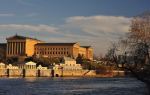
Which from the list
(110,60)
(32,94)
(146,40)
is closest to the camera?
(146,40)

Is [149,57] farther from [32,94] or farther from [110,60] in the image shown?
[32,94]

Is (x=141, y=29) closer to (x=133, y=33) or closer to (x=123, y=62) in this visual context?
(x=133, y=33)

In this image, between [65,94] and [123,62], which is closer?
[123,62]

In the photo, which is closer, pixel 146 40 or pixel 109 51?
pixel 146 40

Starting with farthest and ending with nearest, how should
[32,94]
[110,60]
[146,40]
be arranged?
[32,94], [110,60], [146,40]

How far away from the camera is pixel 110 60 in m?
44.4

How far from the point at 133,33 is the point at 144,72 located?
5.99 m

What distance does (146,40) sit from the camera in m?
41.6

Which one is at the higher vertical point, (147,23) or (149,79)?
(147,23)

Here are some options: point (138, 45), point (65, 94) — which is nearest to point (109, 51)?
point (138, 45)

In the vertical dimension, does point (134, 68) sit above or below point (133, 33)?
below

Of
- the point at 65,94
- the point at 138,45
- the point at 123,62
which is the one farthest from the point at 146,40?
the point at 65,94

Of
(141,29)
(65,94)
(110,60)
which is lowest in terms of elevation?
(65,94)

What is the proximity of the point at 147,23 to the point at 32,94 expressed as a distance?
27291 mm
